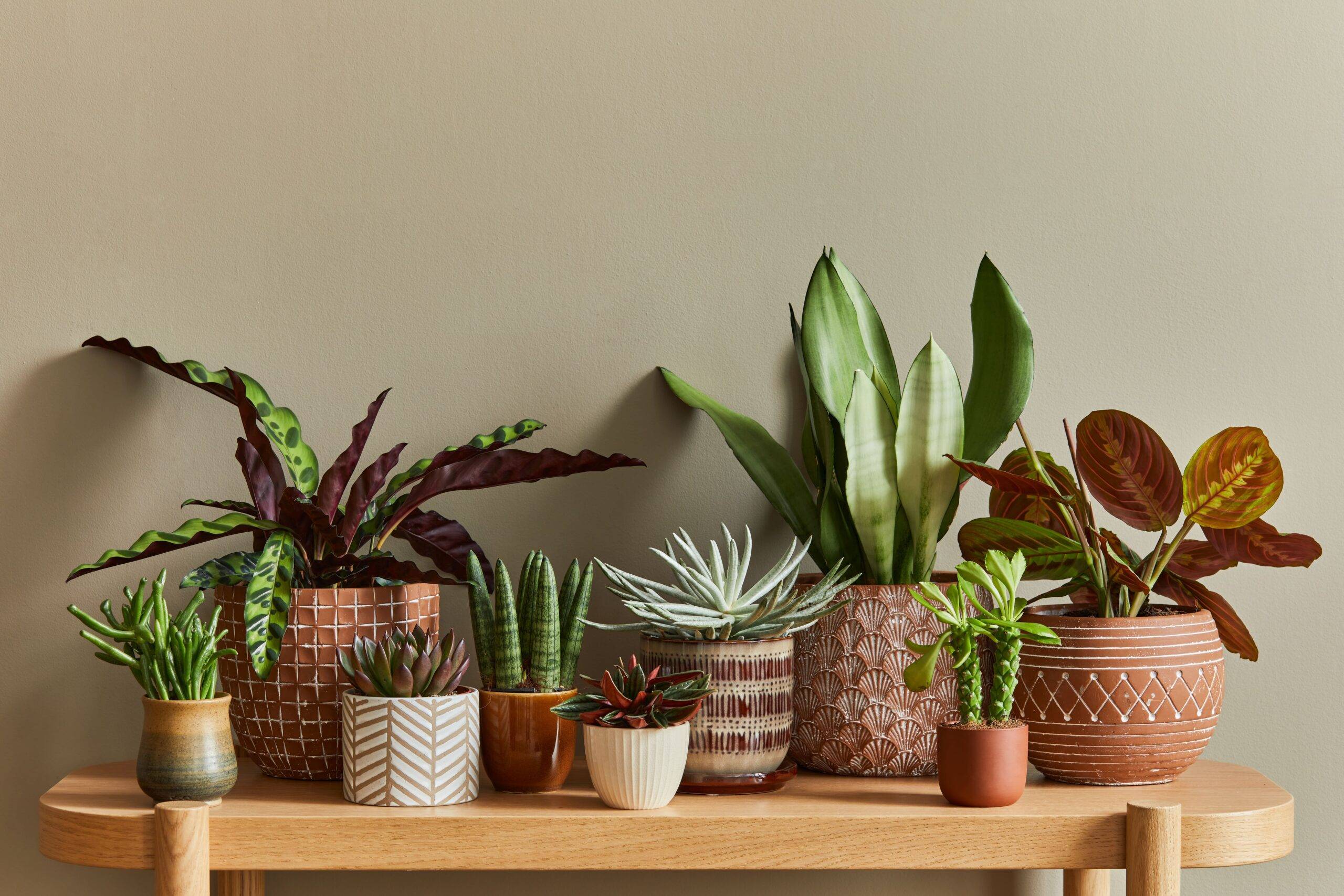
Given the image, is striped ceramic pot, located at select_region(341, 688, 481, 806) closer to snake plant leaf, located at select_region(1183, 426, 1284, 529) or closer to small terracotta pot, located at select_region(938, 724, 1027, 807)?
small terracotta pot, located at select_region(938, 724, 1027, 807)

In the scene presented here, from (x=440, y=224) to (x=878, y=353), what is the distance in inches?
18.7

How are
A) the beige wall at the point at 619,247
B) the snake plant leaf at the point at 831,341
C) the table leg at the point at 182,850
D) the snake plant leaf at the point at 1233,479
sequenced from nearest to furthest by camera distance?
the table leg at the point at 182,850, the snake plant leaf at the point at 1233,479, the snake plant leaf at the point at 831,341, the beige wall at the point at 619,247

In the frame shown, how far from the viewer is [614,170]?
1.12 meters

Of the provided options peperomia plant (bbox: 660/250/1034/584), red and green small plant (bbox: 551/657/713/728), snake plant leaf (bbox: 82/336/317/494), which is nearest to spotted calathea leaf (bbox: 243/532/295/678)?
snake plant leaf (bbox: 82/336/317/494)

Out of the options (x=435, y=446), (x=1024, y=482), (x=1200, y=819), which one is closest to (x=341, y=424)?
(x=435, y=446)

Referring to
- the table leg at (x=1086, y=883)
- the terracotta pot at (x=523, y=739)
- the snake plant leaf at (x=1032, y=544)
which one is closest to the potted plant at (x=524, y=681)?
the terracotta pot at (x=523, y=739)

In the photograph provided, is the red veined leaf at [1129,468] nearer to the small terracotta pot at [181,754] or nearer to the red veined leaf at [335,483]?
the red veined leaf at [335,483]

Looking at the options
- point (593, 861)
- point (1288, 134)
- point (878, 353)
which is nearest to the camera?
point (593, 861)

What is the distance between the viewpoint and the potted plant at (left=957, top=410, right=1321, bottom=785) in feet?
2.85

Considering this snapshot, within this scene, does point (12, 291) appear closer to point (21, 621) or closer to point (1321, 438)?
point (21, 621)

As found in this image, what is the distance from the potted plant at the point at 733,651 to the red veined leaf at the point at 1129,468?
0.81 feet

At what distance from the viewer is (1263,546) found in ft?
3.04

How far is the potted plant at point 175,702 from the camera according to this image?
0.82 meters

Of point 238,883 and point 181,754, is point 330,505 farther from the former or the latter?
point 238,883
